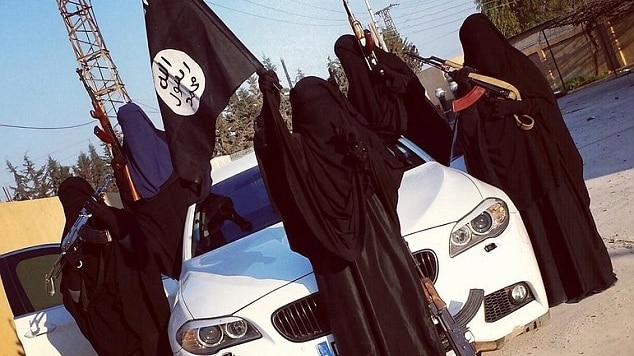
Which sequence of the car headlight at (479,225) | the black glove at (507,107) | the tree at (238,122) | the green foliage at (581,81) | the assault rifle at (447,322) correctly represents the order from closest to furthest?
the assault rifle at (447,322) → the car headlight at (479,225) → the black glove at (507,107) → the green foliage at (581,81) → the tree at (238,122)

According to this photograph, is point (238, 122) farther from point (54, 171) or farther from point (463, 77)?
point (463, 77)

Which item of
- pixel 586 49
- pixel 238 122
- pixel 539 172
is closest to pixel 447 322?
pixel 539 172

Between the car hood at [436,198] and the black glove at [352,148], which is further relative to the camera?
the car hood at [436,198]

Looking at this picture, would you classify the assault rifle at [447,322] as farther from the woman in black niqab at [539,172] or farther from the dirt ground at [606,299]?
the woman in black niqab at [539,172]

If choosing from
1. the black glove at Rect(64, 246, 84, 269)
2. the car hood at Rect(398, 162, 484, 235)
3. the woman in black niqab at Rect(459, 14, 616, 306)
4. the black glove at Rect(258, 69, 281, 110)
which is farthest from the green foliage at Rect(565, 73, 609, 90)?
the black glove at Rect(258, 69, 281, 110)

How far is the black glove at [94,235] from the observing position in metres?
4.77

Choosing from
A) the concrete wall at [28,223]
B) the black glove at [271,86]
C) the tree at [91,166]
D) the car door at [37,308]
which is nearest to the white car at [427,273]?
the black glove at [271,86]

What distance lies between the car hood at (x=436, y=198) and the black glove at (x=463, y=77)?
0.53m

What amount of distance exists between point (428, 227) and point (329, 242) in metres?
0.60

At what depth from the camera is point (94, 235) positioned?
4773mm

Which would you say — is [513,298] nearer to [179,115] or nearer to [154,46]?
[179,115]

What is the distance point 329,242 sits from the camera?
3.71 meters

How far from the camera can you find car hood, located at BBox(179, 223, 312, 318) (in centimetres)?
385

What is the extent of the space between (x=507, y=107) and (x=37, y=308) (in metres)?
3.89
